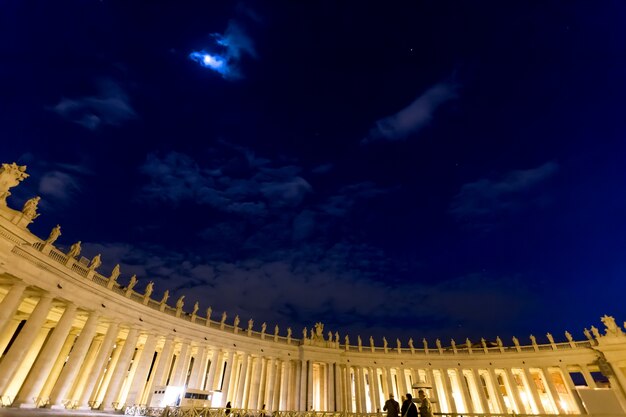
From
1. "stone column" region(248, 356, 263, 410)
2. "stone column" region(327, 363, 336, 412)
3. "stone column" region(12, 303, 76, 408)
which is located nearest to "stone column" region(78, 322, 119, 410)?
"stone column" region(12, 303, 76, 408)

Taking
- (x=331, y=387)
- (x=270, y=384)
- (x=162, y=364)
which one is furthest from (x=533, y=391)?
(x=162, y=364)

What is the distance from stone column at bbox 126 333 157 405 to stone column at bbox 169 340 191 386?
4.13 meters

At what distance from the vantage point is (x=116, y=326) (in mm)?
34281

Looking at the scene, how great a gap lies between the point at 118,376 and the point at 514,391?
64101mm

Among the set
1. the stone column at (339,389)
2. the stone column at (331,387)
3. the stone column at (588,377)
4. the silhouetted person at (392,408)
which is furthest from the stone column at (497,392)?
the silhouetted person at (392,408)

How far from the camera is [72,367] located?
28203mm

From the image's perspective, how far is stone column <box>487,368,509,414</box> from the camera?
5472 centimetres

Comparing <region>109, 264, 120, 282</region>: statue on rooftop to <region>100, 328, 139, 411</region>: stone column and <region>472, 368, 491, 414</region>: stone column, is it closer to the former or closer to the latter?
<region>100, 328, 139, 411</region>: stone column

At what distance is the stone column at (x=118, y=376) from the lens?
3212cm

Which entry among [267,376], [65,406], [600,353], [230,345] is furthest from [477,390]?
[65,406]

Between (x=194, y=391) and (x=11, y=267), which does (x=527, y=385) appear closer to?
(x=194, y=391)

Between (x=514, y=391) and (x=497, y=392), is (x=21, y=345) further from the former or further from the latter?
(x=514, y=391)

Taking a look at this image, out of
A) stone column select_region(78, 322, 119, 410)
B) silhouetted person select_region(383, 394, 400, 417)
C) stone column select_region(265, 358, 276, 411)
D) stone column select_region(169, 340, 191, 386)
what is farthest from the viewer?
stone column select_region(265, 358, 276, 411)

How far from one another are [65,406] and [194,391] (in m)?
11.4
